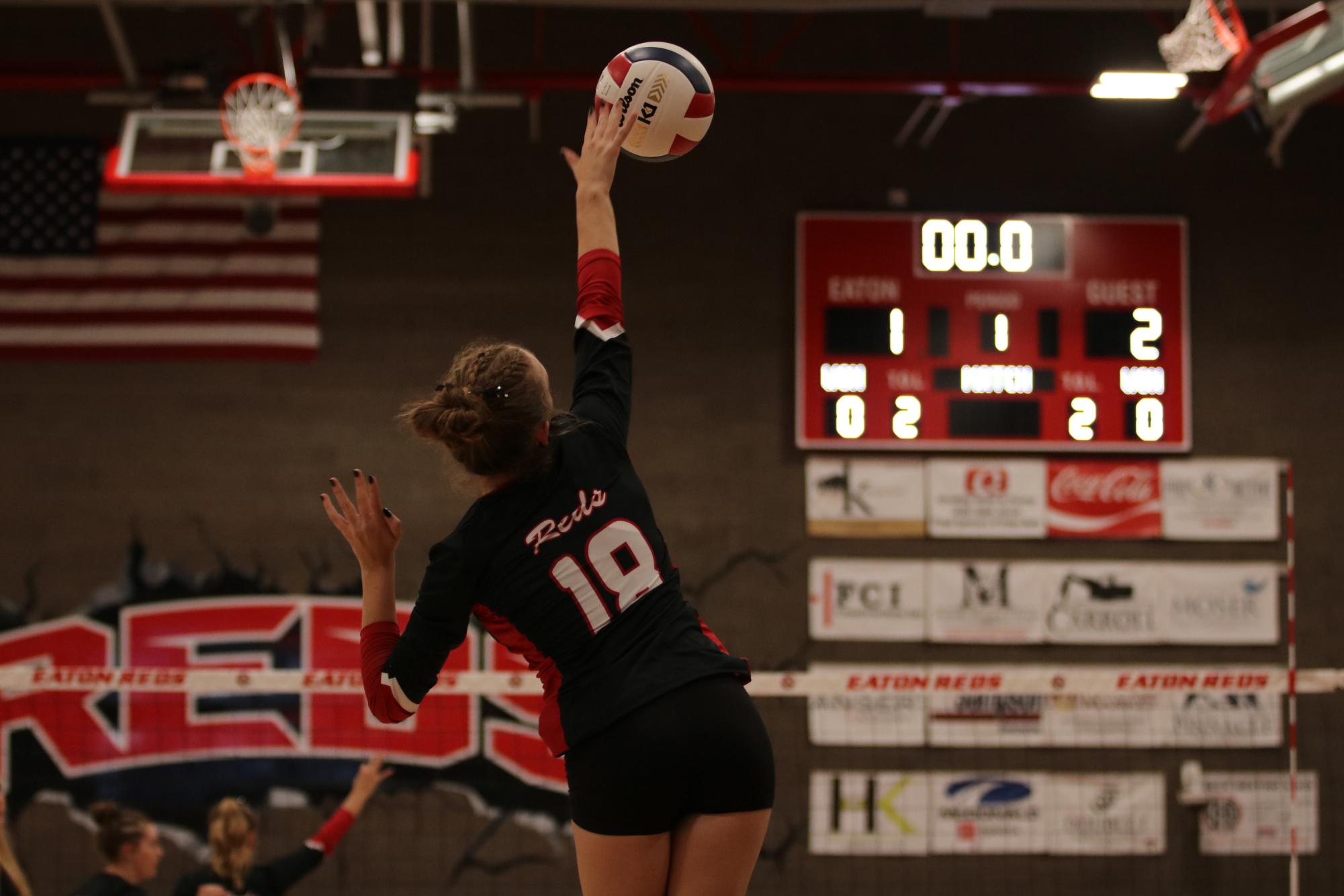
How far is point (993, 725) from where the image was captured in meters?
8.55

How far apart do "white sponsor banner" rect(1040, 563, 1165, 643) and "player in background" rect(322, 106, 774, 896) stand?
263 inches

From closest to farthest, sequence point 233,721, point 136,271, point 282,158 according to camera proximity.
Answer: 1. point 282,158
2. point 233,721
3. point 136,271

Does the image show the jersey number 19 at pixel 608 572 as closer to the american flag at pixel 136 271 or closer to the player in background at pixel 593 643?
the player in background at pixel 593 643

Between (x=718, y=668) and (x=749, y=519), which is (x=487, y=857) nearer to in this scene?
(x=749, y=519)

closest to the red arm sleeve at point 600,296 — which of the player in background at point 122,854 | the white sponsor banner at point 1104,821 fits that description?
the player in background at point 122,854

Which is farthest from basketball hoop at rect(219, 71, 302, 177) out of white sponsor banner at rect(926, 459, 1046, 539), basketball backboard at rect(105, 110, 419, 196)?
white sponsor banner at rect(926, 459, 1046, 539)

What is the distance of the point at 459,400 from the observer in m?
2.29

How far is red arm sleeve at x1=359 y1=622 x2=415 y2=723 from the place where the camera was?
2.32 m

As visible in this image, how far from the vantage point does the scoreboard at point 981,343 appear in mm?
8492

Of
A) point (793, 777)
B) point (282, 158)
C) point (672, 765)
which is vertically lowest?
point (793, 777)

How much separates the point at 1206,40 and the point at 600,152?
4.93 metres

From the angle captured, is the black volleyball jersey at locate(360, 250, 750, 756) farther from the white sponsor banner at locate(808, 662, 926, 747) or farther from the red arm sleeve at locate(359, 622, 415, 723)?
the white sponsor banner at locate(808, 662, 926, 747)

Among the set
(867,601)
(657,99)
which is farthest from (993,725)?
(657,99)

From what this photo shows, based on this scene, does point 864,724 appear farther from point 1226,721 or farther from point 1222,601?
point 1222,601
